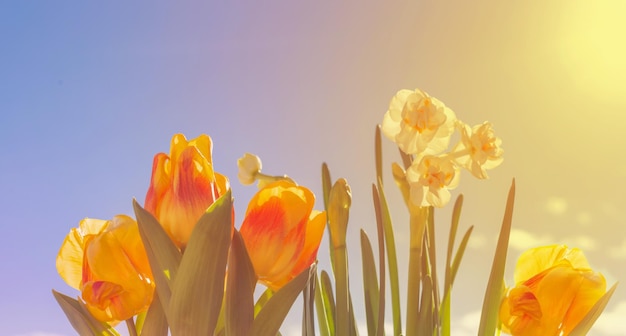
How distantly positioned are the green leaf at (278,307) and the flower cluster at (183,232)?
0.06 ft

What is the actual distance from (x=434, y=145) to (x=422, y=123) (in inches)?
1.2

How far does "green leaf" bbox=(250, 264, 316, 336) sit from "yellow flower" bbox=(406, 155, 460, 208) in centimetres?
13

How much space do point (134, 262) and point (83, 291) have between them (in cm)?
4

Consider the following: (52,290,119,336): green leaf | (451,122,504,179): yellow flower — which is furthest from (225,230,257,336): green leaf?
(451,122,504,179): yellow flower

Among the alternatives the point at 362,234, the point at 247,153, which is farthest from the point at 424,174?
the point at 247,153

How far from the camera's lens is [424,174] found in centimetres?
48

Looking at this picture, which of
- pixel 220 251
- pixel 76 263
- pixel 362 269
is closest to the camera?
pixel 220 251

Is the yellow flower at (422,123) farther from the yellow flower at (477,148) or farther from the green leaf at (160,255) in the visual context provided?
the green leaf at (160,255)

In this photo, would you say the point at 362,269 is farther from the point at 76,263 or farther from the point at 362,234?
the point at 76,263

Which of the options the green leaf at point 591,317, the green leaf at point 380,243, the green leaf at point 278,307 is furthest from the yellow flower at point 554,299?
the green leaf at point 278,307

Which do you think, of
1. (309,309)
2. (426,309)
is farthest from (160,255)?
(426,309)

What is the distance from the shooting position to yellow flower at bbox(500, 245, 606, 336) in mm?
489

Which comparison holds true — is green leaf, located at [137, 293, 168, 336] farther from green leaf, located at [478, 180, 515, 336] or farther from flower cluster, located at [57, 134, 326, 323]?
green leaf, located at [478, 180, 515, 336]

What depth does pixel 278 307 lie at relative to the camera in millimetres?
391
